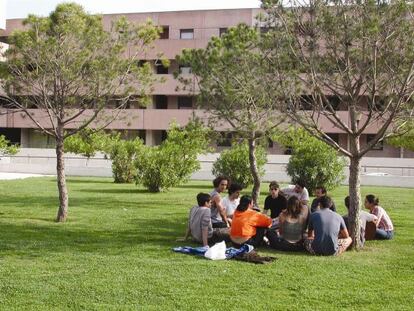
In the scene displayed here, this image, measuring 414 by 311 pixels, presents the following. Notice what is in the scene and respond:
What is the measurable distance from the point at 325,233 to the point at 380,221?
2.43 metres

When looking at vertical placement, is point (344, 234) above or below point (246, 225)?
below

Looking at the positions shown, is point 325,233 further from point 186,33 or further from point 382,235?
point 186,33

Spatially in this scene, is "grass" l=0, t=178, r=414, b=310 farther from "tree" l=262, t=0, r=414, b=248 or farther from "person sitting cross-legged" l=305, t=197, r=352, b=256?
"tree" l=262, t=0, r=414, b=248

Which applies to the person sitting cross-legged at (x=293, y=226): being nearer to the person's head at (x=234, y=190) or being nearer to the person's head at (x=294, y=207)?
the person's head at (x=294, y=207)

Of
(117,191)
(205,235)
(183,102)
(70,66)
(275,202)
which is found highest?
(183,102)

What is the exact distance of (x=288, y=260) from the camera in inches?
352

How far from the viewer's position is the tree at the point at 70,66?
40.2 feet

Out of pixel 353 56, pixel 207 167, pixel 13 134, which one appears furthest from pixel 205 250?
pixel 13 134

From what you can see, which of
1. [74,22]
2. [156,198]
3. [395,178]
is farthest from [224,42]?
[395,178]

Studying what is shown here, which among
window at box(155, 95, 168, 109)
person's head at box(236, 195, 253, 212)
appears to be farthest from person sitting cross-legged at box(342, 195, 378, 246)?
window at box(155, 95, 168, 109)

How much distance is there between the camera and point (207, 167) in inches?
1337

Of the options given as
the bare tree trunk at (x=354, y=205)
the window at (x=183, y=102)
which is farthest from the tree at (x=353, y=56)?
the window at (x=183, y=102)

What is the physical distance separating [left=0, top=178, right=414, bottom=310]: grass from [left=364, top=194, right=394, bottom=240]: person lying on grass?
19cm

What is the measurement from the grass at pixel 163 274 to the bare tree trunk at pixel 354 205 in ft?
1.16
